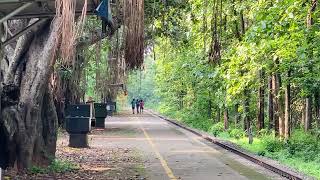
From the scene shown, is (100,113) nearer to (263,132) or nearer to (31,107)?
(263,132)

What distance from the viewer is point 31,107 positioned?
42.7 ft

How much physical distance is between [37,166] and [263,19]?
6.70m

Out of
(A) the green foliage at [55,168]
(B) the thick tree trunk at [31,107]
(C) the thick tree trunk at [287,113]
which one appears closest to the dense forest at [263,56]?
(C) the thick tree trunk at [287,113]

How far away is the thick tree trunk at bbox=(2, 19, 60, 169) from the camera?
12.6 metres

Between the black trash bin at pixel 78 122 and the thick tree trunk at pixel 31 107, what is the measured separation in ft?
20.7

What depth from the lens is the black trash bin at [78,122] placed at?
66.2 feet

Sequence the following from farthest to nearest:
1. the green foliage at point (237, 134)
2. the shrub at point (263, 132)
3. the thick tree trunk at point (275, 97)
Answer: the green foliage at point (237, 134)
the shrub at point (263, 132)
the thick tree trunk at point (275, 97)

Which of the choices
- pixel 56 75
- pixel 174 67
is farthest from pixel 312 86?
pixel 174 67

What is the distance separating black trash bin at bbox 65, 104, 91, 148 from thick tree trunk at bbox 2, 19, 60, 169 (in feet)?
20.7

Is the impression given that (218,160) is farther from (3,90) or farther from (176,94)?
(176,94)

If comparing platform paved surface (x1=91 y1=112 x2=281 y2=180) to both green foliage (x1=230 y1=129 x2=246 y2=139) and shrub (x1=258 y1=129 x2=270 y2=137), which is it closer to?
shrub (x1=258 y1=129 x2=270 y2=137)

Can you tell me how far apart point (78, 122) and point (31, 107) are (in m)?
7.23

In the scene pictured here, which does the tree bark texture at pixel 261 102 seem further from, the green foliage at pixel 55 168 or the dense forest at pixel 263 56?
the green foliage at pixel 55 168

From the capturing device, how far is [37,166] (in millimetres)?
13531
